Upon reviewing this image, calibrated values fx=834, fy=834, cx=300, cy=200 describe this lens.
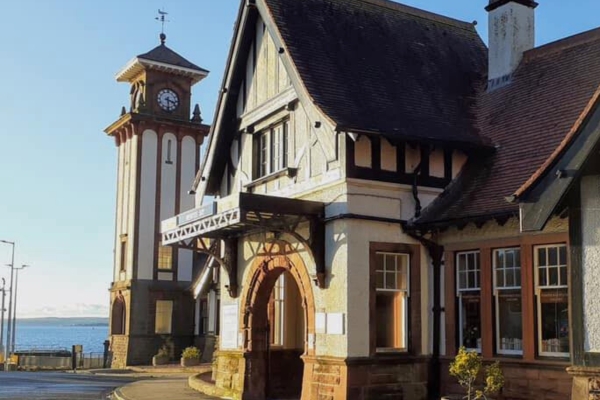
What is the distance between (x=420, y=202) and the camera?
55.7 feet

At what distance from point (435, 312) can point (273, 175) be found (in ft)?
16.3

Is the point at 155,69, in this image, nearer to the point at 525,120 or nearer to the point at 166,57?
the point at 166,57

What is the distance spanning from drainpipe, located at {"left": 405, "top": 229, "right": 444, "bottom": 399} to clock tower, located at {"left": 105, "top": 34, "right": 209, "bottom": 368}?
28.0 m

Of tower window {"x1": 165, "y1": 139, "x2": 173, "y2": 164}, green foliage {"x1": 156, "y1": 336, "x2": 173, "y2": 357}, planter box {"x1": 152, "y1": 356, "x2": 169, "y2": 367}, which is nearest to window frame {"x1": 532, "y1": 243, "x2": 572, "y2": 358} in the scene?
planter box {"x1": 152, "y1": 356, "x2": 169, "y2": 367}

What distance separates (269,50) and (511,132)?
19.6 feet

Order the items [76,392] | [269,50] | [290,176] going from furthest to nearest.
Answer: [76,392] → [269,50] → [290,176]

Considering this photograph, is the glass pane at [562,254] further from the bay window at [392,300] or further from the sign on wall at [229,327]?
the sign on wall at [229,327]

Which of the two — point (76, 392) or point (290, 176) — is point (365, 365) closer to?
point (290, 176)

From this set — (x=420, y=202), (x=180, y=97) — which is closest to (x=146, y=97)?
(x=180, y=97)

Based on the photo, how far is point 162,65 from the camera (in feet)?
148

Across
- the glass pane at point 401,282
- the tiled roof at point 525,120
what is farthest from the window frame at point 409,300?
the tiled roof at point 525,120

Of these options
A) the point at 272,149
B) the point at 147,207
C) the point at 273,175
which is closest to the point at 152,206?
the point at 147,207

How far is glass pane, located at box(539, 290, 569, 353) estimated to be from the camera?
565 inches

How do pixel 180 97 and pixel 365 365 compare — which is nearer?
pixel 365 365
